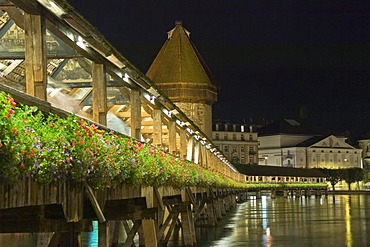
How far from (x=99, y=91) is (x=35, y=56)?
3.22 meters

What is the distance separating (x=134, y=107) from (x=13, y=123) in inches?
330

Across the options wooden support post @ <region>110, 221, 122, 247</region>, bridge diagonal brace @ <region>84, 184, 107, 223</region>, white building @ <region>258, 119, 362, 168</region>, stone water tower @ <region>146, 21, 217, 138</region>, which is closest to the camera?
bridge diagonal brace @ <region>84, 184, 107, 223</region>

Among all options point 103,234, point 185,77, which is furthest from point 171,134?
point 185,77

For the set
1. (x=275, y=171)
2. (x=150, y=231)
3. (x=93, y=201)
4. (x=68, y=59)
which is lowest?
(x=150, y=231)

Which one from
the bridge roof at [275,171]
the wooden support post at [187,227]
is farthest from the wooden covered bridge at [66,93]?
the bridge roof at [275,171]

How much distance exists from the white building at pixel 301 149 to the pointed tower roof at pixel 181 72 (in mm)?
105173

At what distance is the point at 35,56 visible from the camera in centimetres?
880

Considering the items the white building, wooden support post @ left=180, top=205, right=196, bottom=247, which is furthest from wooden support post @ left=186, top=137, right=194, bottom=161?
the white building

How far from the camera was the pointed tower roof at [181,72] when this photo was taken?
5038 cm

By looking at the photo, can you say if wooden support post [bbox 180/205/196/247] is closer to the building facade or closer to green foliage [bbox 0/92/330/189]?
green foliage [bbox 0/92/330/189]

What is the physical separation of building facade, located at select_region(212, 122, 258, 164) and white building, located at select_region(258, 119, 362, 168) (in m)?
5.07

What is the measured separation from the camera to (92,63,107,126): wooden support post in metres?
12.0

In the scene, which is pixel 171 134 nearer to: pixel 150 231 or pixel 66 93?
pixel 150 231

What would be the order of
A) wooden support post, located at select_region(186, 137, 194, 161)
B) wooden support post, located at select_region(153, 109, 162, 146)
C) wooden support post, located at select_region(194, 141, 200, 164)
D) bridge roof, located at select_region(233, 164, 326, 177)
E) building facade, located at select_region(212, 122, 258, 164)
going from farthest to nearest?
building facade, located at select_region(212, 122, 258, 164) → bridge roof, located at select_region(233, 164, 326, 177) → wooden support post, located at select_region(194, 141, 200, 164) → wooden support post, located at select_region(186, 137, 194, 161) → wooden support post, located at select_region(153, 109, 162, 146)
